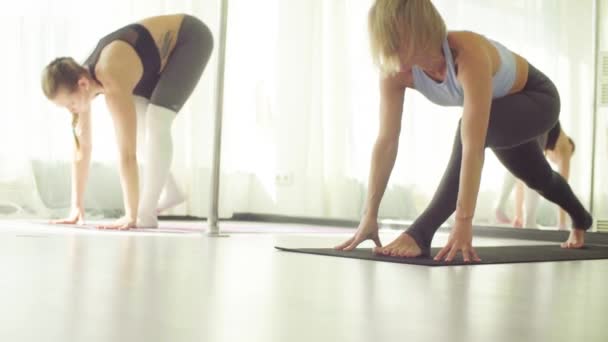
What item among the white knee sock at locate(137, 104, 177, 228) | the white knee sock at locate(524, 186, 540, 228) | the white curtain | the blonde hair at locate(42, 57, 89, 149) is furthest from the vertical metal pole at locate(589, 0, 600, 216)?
the blonde hair at locate(42, 57, 89, 149)

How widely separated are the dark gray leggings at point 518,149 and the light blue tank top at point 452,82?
0.04 m

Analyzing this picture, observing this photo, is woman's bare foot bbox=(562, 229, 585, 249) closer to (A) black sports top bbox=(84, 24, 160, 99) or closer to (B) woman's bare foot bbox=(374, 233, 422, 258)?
(B) woman's bare foot bbox=(374, 233, 422, 258)

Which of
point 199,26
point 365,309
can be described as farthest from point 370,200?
point 199,26

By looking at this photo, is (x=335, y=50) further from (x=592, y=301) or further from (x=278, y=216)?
(x=592, y=301)

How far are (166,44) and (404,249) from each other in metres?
1.60

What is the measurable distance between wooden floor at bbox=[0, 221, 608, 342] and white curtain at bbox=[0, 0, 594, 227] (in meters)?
1.88

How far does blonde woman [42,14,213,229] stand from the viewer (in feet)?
8.68

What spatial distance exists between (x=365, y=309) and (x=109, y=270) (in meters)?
0.49

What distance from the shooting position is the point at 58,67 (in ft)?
8.73

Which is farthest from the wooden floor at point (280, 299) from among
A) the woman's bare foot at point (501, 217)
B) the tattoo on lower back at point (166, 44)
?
the woman's bare foot at point (501, 217)

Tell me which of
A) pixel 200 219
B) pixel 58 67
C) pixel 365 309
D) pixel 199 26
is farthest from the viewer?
pixel 200 219

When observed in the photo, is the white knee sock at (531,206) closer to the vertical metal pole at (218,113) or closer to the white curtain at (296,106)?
the white curtain at (296,106)

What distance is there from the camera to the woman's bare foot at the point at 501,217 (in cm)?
341

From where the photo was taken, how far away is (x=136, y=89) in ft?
9.72
